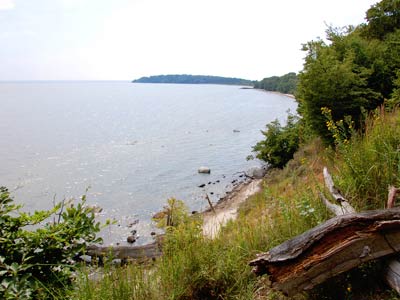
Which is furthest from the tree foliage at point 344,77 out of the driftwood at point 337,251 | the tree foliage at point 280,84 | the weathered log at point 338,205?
the tree foliage at point 280,84

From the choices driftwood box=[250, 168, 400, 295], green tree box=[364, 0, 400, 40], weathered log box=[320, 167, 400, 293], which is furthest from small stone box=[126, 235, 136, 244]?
green tree box=[364, 0, 400, 40]

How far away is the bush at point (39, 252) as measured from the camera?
277cm

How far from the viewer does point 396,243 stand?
8.41 ft

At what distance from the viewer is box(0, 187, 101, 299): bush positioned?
9.09 feet

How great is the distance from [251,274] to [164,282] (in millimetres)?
902

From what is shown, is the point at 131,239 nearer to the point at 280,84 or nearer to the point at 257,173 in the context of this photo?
the point at 257,173

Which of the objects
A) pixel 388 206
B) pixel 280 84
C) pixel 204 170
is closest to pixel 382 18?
pixel 204 170

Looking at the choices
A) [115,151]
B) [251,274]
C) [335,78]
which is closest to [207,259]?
[251,274]

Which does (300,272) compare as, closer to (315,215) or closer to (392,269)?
(392,269)

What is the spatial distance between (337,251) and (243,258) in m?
1.26

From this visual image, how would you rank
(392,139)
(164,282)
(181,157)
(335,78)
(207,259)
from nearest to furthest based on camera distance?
(164,282) < (207,259) < (392,139) < (335,78) < (181,157)

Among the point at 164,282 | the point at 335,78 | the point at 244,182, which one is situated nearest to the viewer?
the point at 164,282

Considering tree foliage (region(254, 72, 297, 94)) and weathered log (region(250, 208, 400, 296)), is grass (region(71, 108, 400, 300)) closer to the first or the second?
weathered log (region(250, 208, 400, 296))

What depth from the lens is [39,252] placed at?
3.18m
